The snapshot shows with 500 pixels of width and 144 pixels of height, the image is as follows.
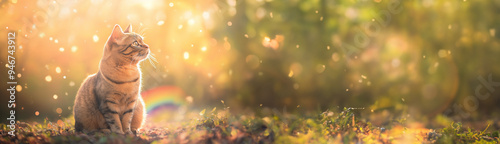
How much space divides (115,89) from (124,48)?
471 millimetres

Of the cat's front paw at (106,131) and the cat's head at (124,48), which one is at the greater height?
the cat's head at (124,48)

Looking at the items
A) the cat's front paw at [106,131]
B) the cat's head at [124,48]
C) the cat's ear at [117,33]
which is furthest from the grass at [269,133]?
the cat's ear at [117,33]

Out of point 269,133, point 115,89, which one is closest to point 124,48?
point 115,89

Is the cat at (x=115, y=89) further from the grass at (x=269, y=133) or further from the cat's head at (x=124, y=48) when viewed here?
the grass at (x=269, y=133)

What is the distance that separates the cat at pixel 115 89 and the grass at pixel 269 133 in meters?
0.19

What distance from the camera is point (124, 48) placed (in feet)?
12.7

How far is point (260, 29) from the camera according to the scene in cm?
725

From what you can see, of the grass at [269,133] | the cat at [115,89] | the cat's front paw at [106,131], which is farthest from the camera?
the cat's front paw at [106,131]

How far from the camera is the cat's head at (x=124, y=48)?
3889 mm

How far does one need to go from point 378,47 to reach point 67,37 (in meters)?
6.38

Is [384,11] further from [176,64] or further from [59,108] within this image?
[59,108]

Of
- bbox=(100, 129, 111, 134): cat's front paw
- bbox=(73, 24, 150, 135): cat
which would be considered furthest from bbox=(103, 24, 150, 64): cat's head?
bbox=(100, 129, 111, 134): cat's front paw

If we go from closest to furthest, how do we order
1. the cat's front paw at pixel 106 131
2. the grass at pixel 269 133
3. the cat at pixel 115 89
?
the grass at pixel 269 133 < the cat at pixel 115 89 < the cat's front paw at pixel 106 131

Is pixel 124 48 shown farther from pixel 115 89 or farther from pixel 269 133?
pixel 269 133
